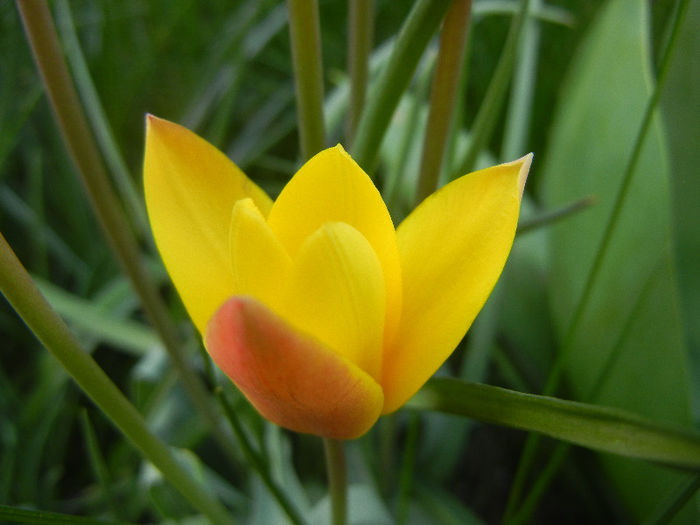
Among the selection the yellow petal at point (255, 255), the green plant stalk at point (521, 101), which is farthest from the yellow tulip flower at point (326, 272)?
the green plant stalk at point (521, 101)

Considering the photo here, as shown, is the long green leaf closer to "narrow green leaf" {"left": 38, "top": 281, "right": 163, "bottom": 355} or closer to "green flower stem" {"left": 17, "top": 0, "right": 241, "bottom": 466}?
"green flower stem" {"left": 17, "top": 0, "right": 241, "bottom": 466}

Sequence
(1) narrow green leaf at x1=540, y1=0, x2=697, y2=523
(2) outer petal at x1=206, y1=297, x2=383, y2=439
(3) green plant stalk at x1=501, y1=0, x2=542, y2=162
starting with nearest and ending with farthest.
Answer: (2) outer petal at x1=206, y1=297, x2=383, y2=439 < (1) narrow green leaf at x1=540, y1=0, x2=697, y2=523 < (3) green plant stalk at x1=501, y1=0, x2=542, y2=162

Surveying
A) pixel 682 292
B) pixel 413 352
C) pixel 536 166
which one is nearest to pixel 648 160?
pixel 682 292

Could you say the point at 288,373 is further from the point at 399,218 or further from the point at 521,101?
the point at 521,101

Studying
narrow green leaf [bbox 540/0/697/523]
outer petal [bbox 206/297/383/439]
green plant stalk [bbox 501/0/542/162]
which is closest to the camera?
outer petal [bbox 206/297/383/439]

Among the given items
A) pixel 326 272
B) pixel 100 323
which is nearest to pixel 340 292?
pixel 326 272

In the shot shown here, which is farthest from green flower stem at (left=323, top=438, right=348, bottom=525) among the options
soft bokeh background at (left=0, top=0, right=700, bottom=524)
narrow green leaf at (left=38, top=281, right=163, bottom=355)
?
narrow green leaf at (left=38, top=281, right=163, bottom=355)
